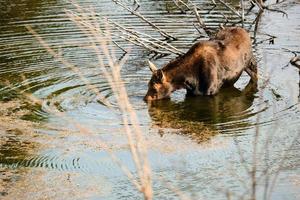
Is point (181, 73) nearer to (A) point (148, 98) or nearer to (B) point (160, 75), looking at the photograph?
(B) point (160, 75)

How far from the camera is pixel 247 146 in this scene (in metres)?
9.09

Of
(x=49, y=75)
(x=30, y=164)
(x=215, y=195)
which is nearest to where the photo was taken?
(x=215, y=195)

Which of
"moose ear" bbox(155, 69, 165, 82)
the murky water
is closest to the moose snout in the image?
the murky water

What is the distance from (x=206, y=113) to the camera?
35.3 feet

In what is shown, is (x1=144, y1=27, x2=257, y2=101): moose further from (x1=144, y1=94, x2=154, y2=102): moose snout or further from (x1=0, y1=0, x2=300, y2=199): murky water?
(x1=0, y1=0, x2=300, y2=199): murky water

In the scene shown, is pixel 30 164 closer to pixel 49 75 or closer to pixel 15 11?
pixel 49 75

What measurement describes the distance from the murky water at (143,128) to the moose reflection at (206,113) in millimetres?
16

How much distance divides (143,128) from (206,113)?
3.80 ft

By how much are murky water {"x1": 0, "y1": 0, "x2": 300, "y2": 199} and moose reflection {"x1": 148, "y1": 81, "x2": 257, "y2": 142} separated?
0.02 m

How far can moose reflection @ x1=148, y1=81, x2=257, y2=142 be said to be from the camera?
995cm

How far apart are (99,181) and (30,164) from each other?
1.14 meters

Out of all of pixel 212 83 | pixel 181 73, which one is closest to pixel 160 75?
pixel 181 73

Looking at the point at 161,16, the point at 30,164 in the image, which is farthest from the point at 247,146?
the point at 161,16

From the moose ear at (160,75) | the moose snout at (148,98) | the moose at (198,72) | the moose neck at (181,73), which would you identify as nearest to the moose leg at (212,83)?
the moose at (198,72)
